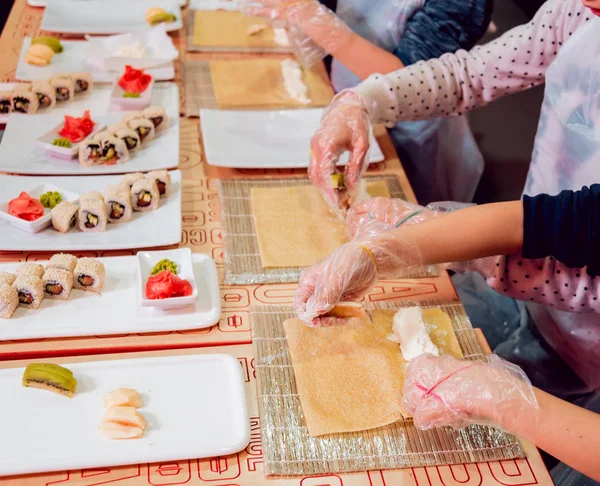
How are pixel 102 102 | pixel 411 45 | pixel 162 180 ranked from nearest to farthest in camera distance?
pixel 162 180, pixel 102 102, pixel 411 45

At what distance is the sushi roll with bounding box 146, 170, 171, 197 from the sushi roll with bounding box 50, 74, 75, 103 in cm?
58

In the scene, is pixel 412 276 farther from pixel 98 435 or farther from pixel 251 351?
pixel 98 435

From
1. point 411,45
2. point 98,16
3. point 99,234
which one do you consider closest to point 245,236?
point 99,234

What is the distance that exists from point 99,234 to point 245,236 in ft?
1.21

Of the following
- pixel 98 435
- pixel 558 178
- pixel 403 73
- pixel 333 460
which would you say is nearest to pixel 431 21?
pixel 403 73

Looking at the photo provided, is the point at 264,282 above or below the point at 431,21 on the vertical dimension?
below

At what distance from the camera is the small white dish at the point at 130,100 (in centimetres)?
204

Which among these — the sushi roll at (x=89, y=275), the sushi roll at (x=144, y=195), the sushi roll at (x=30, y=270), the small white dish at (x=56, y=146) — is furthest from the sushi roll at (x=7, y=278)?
the small white dish at (x=56, y=146)

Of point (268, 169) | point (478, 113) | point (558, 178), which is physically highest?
point (558, 178)

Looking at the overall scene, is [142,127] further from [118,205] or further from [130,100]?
[118,205]

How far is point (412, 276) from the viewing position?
1589mm

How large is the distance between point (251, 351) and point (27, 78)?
1.38 m

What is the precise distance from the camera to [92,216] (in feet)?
5.11

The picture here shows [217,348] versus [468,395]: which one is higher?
[468,395]
